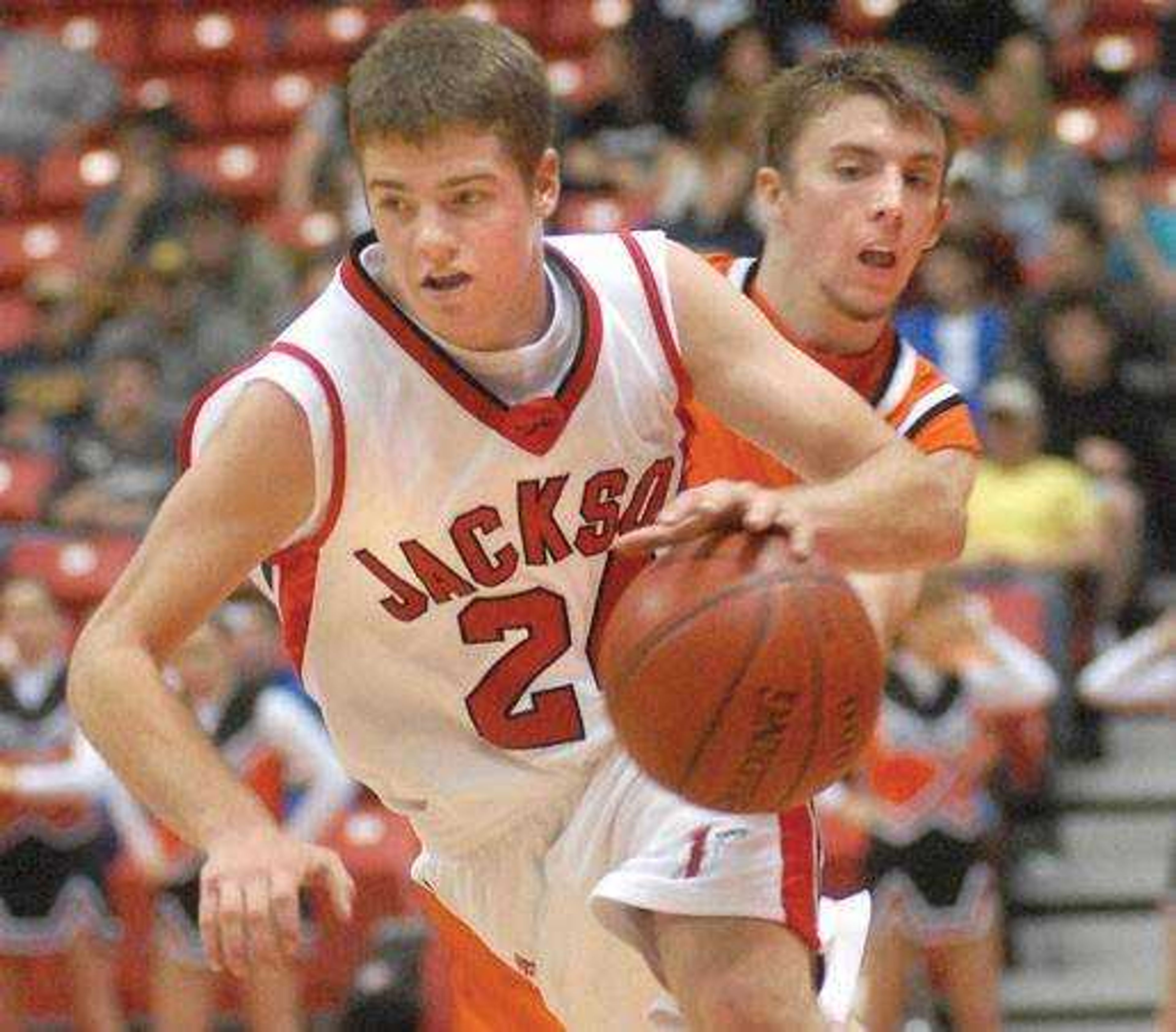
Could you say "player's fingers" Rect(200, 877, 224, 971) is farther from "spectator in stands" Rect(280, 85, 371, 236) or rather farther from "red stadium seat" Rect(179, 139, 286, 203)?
"red stadium seat" Rect(179, 139, 286, 203)

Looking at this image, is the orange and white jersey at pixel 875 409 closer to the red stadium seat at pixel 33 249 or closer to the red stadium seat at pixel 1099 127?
the red stadium seat at pixel 1099 127

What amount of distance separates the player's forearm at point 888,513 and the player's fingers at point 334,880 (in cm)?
82

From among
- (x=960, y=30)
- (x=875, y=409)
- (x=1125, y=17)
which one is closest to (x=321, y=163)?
(x=960, y=30)

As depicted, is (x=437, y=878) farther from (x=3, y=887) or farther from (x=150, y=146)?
(x=150, y=146)

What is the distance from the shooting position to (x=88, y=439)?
34.8 ft

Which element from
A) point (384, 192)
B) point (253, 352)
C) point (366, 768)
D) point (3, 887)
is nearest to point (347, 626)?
point (366, 768)

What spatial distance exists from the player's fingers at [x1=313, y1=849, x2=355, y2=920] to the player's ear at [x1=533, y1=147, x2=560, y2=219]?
103 centimetres

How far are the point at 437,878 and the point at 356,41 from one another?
8771mm

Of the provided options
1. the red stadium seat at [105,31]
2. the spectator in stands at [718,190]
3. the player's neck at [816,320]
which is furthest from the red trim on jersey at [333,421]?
the red stadium seat at [105,31]

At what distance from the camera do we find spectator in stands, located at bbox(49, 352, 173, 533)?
1016 cm

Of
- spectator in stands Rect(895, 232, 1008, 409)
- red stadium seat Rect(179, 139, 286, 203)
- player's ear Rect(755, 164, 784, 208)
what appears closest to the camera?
player's ear Rect(755, 164, 784, 208)

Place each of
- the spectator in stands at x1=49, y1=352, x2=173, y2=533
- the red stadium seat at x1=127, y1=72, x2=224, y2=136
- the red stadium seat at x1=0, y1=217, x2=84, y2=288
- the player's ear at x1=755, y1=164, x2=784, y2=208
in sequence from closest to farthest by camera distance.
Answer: the player's ear at x1=755, y1=164, x2=784, y2=208 → the spectator in stands at x1=49, y1=352, x2=173, y2=533 → the red stadium seat at x1=0, y1=217, x2=84, y2=288 → the red stadium seat at x1=127, y1=72, x2=224, y2=136

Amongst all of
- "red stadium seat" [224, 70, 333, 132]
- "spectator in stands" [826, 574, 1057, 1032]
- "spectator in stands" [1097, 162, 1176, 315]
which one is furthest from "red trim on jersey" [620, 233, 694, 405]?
"red stadium seat" [224, 70, 333, 132]

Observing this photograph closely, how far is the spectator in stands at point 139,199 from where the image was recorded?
1164 cm
